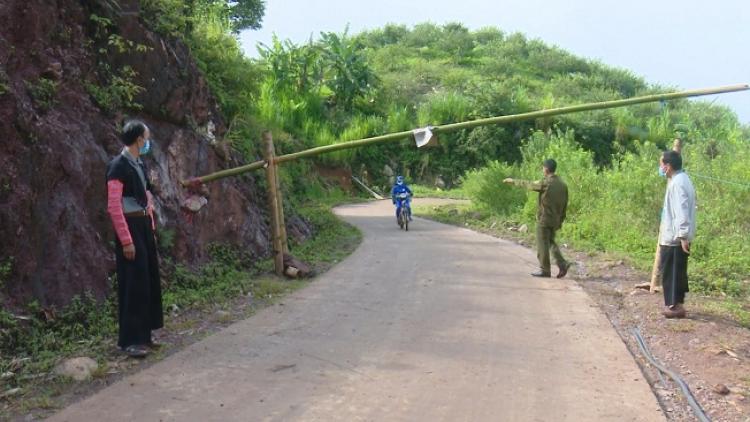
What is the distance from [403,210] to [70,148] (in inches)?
499

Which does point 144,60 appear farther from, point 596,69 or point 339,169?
point 596,69

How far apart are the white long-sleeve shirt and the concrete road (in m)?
1.19

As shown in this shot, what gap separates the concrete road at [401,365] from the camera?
4.95m

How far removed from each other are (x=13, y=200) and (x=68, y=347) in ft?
4.39

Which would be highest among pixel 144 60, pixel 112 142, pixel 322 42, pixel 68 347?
pixel 322 42

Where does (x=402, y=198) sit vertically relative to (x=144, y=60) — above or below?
below

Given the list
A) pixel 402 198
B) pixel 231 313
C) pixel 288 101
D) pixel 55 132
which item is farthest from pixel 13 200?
pixel 288 101

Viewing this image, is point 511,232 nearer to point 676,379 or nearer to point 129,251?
point 676,379

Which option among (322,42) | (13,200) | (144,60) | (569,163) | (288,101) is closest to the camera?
(13,200)

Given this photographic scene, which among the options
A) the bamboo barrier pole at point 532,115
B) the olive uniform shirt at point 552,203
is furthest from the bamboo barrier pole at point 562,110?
the olive uniform shirt at point 552,203

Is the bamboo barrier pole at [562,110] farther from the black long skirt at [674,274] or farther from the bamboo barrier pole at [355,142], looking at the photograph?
the black long skirt at [674,274]

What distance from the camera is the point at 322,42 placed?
42.3 meters

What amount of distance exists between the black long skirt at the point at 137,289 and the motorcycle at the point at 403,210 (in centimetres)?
1300

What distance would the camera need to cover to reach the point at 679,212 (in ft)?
25.9
